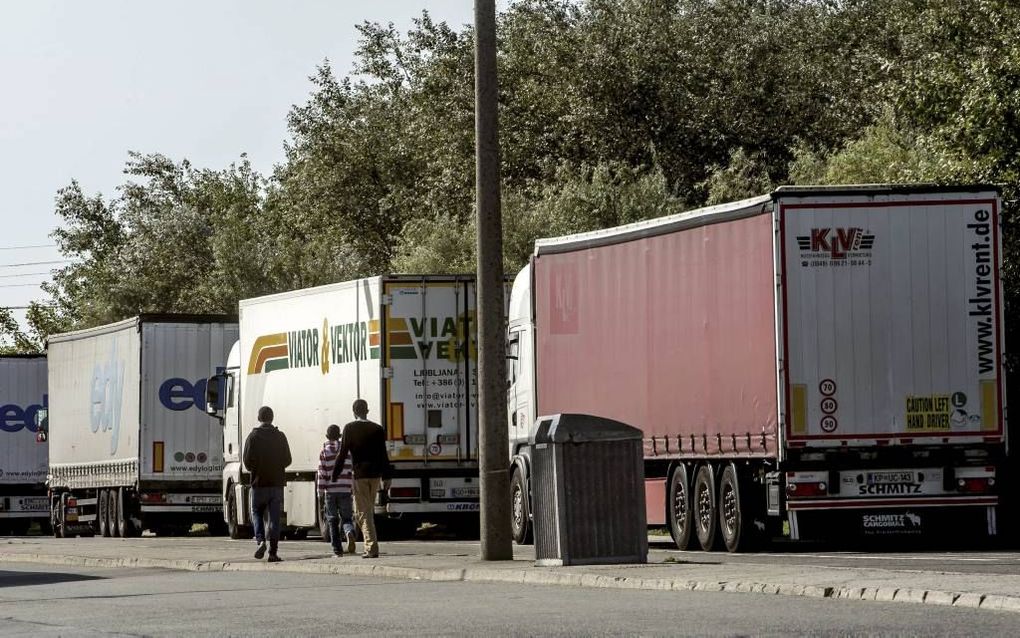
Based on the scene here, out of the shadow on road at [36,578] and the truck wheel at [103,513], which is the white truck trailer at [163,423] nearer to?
the truck wheel at [103,513]

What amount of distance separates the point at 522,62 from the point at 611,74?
330cm

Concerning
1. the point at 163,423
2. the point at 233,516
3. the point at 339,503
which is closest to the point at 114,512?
the point at 163,423

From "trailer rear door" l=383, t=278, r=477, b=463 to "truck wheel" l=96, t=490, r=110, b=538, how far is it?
11.9m

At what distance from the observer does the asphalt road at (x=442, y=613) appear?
1184 centimetres

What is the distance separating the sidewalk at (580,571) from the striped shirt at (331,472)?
81 centimetres

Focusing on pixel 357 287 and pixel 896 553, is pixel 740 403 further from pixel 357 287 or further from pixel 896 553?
pixel 357 287

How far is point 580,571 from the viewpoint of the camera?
17359 millimetres

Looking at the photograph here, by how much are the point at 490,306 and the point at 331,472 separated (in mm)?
4927

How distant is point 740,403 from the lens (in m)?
21.1

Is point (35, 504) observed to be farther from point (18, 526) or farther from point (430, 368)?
point (430, 368)

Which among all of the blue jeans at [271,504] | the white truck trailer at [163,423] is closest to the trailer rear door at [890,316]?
the blue jeans at [271,504]

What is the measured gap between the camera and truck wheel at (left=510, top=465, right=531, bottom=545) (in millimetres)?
25297

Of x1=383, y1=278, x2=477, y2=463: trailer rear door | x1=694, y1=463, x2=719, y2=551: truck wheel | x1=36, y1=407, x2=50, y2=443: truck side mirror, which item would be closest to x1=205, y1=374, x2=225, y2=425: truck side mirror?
x1=383, y1=278, x2=477, y2=463: trailer rear door

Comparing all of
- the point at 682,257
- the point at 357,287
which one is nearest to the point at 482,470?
the point at 682,257
